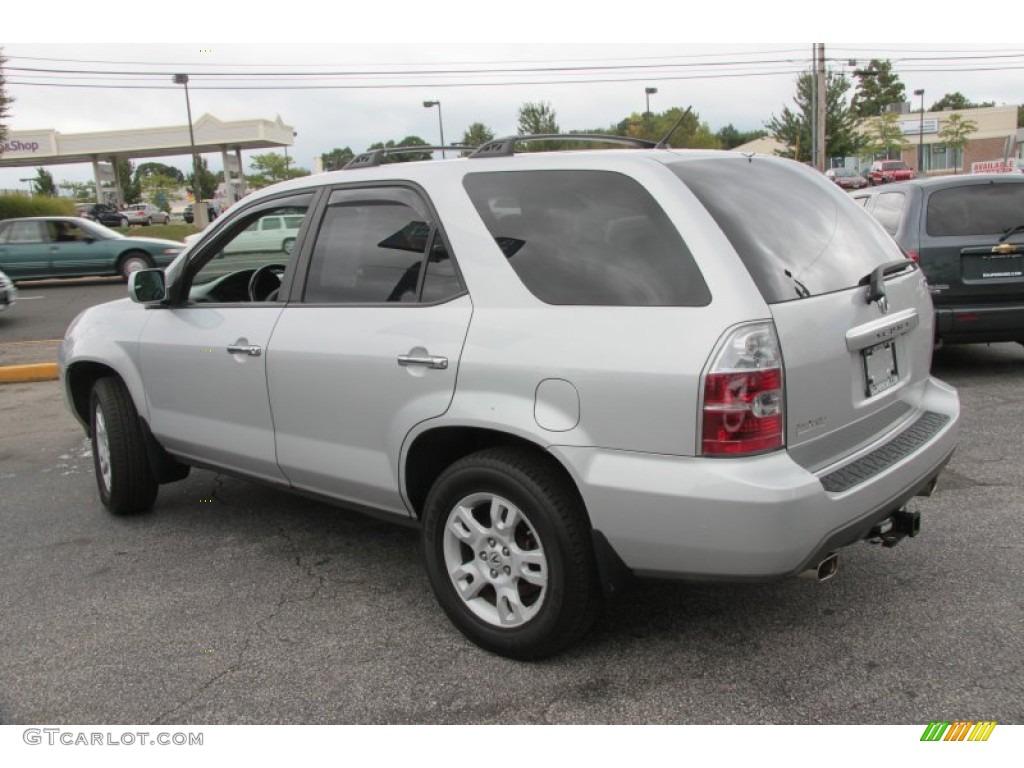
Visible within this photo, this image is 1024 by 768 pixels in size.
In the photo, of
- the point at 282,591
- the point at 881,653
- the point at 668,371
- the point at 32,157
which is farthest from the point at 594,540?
the point at 32,157

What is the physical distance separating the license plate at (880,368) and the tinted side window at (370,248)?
1633 millimetres

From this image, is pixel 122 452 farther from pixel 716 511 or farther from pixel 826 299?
pixel 826 299

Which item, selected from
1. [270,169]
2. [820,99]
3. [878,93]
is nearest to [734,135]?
[878,93]

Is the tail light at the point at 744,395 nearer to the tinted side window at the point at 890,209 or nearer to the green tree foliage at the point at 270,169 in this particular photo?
the tinted side window at the point at 890,209

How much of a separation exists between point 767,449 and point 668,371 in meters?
0.37

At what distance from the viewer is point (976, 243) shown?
22.3 ft

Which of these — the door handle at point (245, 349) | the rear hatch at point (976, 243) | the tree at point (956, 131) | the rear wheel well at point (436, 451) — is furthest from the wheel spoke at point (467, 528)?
the tree at point (956, 131)

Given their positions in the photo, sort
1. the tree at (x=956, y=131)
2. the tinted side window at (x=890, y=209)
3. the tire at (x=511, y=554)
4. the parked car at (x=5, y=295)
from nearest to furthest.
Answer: the tire at (x=511, y=554)
the tinted side window at (x=890, y=209)
the parked car at (x=5, y=295)
the tree at (x=956, y=131)

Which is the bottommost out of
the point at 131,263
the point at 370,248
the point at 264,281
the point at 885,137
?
the point at 131,263

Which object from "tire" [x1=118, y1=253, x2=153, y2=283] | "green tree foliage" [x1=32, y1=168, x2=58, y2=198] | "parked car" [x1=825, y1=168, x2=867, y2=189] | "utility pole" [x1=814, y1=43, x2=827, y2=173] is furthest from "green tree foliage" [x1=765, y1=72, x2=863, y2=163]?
"green tree foliage" [x1=32, y1=168, x2=58, y2=198]

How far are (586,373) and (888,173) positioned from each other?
5174cm

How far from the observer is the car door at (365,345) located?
318 centimetres

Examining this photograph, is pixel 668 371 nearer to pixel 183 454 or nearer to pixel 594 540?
pixel 594 540
